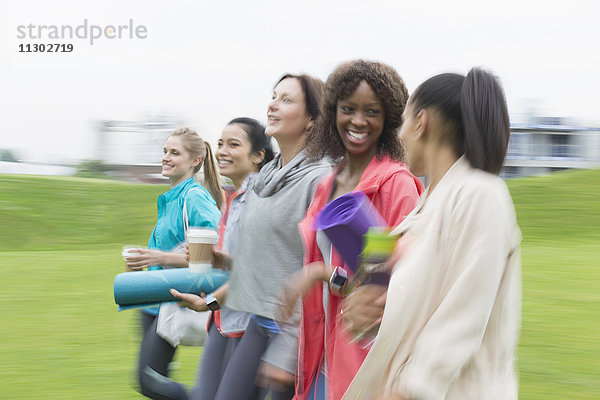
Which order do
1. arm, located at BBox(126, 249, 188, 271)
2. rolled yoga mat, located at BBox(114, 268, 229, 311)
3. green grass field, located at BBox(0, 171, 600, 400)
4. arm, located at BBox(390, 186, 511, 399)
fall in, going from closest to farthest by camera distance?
arm, located at BBox(390, 186, 511, 399) → rolled yoga mat, located at BBox(114, 268, 229, 311) → arm, located at BBox(126, 249, 188, 271) → green grass field, located at BBox(0, 171, 600, 400)

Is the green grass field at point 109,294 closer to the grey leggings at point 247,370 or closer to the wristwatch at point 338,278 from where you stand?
the grey leggings at point 247,370

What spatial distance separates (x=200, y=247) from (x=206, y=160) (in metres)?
1.29

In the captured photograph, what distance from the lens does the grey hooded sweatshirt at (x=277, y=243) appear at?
2771 mm

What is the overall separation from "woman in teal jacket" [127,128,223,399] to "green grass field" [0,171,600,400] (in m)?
1.66

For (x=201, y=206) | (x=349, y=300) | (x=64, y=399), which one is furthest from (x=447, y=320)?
(x=64, y=399)

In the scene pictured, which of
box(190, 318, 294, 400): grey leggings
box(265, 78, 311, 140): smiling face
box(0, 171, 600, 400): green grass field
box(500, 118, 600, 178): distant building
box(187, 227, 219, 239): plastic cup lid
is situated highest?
box(265, 78, 311, 140): smiling face

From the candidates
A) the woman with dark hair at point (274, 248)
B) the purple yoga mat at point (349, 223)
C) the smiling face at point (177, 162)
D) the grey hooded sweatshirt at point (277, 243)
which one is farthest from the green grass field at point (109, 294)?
the purple yoga mat at point (349, 223)

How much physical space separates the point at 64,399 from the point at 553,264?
932 centimetres

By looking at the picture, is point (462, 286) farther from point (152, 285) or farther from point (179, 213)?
point (179, 213)

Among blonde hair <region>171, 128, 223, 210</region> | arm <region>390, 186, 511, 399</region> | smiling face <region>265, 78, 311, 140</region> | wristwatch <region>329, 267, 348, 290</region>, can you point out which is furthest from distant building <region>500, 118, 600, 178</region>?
arm <region>390, 186, 511, 399</region>

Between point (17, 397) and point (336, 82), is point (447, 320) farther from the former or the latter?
point (17, 397)

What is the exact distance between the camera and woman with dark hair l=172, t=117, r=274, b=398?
10.4 feet

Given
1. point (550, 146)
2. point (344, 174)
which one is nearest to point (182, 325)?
point (344, 174)

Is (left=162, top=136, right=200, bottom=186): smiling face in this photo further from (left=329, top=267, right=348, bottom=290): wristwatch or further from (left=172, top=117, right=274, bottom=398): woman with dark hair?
(left=329, top=267, right=348, bottom=290): wristwatch
